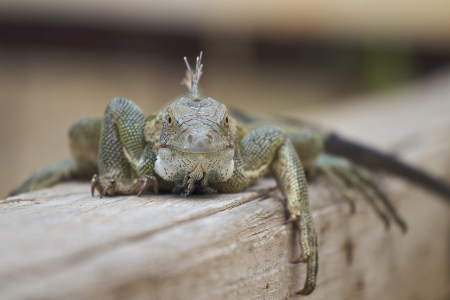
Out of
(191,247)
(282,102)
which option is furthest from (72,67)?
(191,247)

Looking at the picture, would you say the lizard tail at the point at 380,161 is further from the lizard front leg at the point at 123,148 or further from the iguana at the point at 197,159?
the lizard front leg at the point at 123,148

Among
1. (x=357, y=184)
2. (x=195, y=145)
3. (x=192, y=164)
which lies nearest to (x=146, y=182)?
(x=192, y=164)

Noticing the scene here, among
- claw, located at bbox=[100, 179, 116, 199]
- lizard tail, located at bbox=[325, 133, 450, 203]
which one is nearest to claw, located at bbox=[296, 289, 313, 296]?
claw, located at bbox=[100, 179, 116, 199]

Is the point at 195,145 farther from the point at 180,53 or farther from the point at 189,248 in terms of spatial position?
the point at 180,53

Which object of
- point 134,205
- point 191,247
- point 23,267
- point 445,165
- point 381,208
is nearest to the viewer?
point 23,267

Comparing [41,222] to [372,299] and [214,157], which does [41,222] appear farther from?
[372,299]

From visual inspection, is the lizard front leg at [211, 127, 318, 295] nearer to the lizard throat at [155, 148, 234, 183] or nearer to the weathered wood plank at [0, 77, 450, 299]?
the weathered wood plank at [0, 77, 450, 299]
